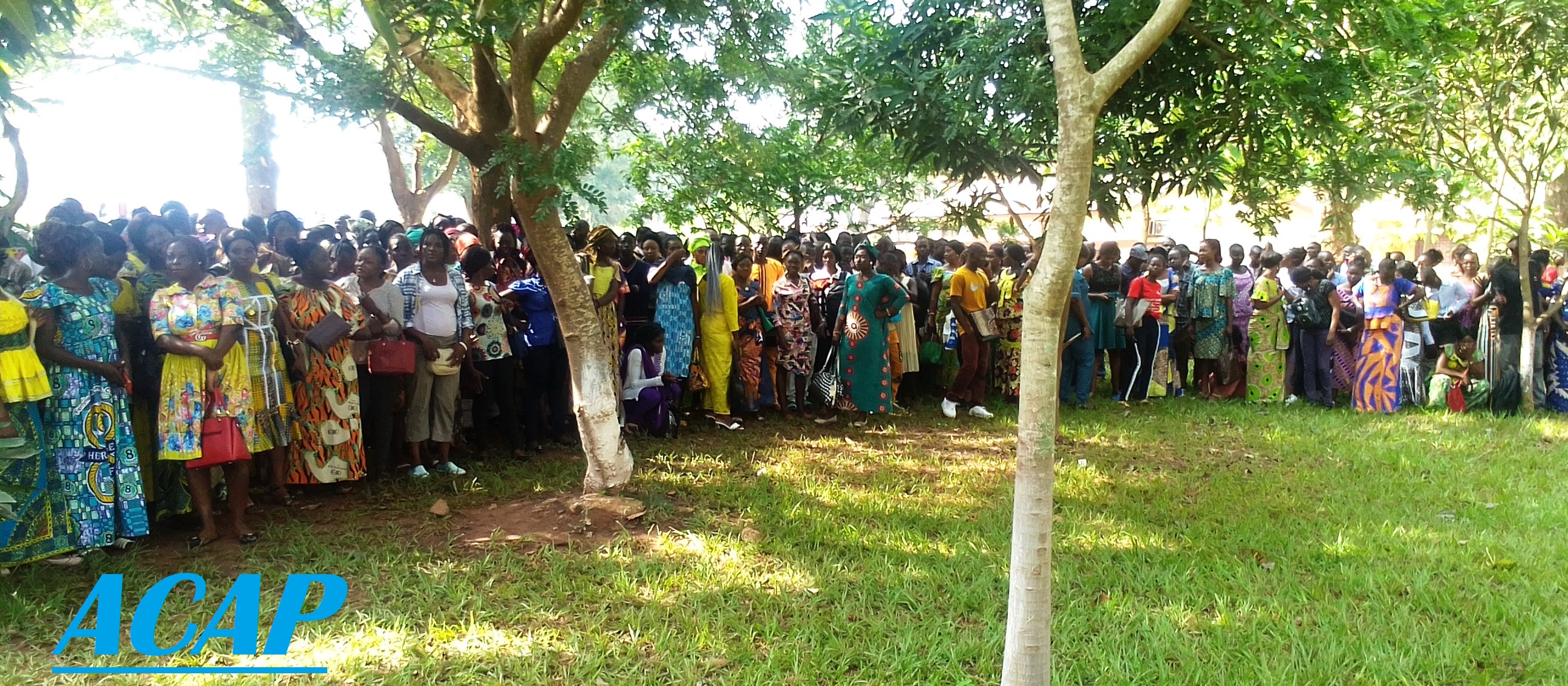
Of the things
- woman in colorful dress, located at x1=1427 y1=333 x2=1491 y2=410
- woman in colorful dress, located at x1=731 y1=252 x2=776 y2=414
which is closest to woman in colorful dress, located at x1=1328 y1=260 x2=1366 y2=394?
woman in colorful dress, located at x1=1427 y1=333 x2=1491 y2=410

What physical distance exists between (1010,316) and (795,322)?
81.8 inches

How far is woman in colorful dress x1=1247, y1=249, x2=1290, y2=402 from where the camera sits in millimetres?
9250

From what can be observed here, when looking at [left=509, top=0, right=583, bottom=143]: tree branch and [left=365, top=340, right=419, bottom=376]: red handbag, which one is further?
[left=365, top=340, right=419, bottom=376]: red handbag

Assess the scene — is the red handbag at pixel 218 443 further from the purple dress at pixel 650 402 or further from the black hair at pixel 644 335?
the black hair at pixel 644 335

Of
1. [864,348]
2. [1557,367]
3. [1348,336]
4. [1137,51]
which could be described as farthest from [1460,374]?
[1137,51]

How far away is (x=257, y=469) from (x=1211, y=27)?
→ 6033 mm

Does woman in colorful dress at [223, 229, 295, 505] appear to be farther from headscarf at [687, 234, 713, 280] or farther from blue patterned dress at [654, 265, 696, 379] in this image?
headscarf at [687, 234, 713, 280]

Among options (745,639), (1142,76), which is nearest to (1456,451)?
(1142,76)

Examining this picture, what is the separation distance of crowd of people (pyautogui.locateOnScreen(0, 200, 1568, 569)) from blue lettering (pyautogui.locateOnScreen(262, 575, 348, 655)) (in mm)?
795

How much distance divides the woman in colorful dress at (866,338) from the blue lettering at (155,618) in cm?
520

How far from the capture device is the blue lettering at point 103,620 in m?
3.72

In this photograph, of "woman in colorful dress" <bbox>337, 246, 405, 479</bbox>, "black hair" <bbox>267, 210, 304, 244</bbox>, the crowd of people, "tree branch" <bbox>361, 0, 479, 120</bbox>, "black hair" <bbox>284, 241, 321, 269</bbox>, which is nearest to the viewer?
the crowd of people

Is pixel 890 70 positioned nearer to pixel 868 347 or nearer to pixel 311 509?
pixel 868 347

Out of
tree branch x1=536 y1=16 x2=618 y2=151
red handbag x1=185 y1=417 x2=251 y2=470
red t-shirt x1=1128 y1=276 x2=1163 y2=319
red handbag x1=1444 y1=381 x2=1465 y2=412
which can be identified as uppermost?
tree branch x1=536 y1=16 x2=618 y2=151
